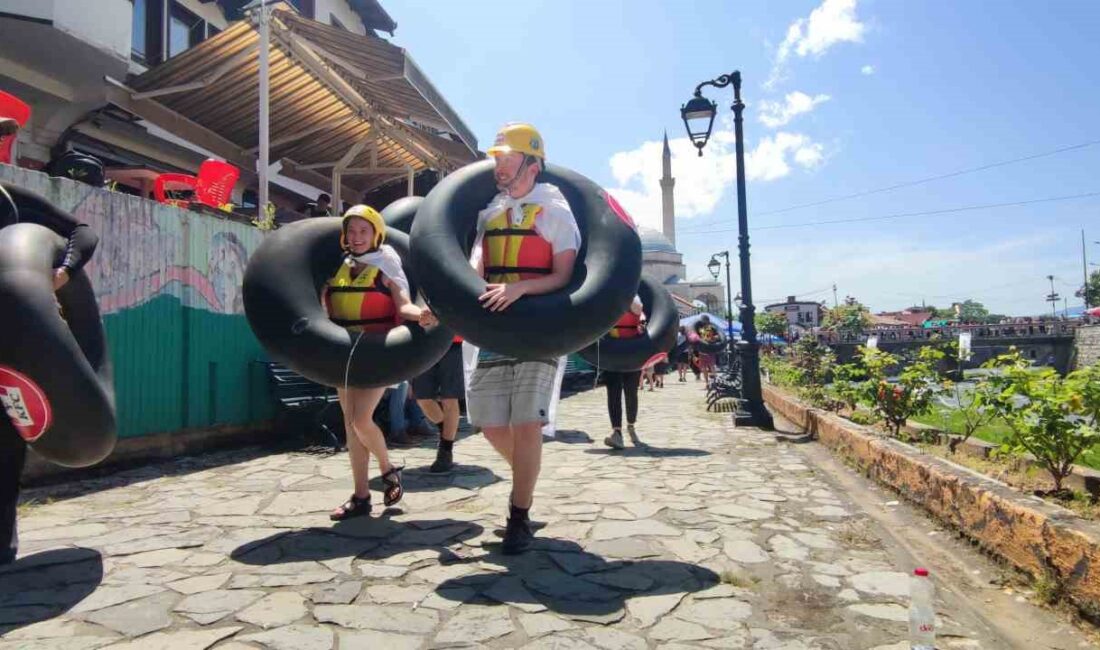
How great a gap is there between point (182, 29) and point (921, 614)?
13.4 meters

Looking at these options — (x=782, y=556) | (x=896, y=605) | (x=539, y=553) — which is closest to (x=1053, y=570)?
(x=896, y=605)

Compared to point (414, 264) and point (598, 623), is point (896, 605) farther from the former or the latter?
point (414, 264)

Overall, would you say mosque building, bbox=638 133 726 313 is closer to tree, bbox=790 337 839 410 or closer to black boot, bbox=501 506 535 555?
tree, bbox=790 337 839 410

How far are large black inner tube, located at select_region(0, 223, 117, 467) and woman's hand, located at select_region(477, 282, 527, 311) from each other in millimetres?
1536

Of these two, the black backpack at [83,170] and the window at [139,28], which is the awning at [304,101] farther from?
the black backpack at [83,170]

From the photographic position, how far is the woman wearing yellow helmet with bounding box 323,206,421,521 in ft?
11.6

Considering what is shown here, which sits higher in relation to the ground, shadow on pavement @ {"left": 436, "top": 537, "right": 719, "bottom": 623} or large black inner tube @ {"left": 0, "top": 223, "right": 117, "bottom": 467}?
large black inner tube @ {"left": 0, "top": 223, "right": 117, "bottom": 467}

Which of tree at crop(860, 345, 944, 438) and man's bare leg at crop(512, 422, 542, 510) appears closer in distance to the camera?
man's bare leg at crop(512, 422, 542, 510)

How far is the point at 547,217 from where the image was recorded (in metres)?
2.99

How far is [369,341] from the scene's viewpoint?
327 centimetres

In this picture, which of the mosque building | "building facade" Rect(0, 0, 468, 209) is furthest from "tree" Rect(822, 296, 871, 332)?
"building facade" Rect(0, 0, 468, 209)

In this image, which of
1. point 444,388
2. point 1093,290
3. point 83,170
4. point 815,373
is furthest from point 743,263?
point 1093,290

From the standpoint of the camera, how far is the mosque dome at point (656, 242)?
228ft

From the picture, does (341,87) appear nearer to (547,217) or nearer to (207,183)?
(207,183)
